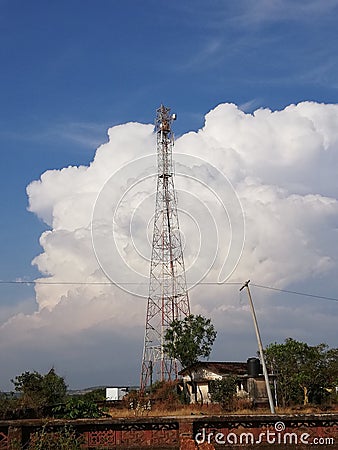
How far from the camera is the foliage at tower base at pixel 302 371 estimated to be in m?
41.5

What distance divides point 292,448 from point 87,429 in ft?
12.6

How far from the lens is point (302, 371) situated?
1651 inches

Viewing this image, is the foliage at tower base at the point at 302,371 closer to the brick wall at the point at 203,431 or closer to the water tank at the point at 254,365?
the water tank at the point at 254,365

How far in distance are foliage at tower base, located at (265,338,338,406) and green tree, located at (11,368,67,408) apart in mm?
15333

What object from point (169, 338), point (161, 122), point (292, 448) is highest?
point (161, 122)

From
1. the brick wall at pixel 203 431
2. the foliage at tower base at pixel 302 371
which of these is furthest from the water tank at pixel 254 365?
the brick wall at pixel 203 431

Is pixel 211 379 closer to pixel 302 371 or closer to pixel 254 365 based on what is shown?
pixel 302 371

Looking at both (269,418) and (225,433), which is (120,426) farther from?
(269,418)

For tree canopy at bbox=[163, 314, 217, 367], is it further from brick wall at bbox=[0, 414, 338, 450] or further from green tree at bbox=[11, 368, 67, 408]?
brick wall at bbox=[0, 414, 338, 450]

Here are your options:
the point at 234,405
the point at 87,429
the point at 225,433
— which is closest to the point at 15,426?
the point at 87,429

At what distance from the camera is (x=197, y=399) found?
4416cm

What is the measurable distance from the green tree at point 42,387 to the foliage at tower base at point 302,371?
1533 centimetres

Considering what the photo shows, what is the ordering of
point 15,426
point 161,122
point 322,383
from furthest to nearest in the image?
point 322,383
point 161,122
point 15,426

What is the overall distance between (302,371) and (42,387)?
18286 millimetres
